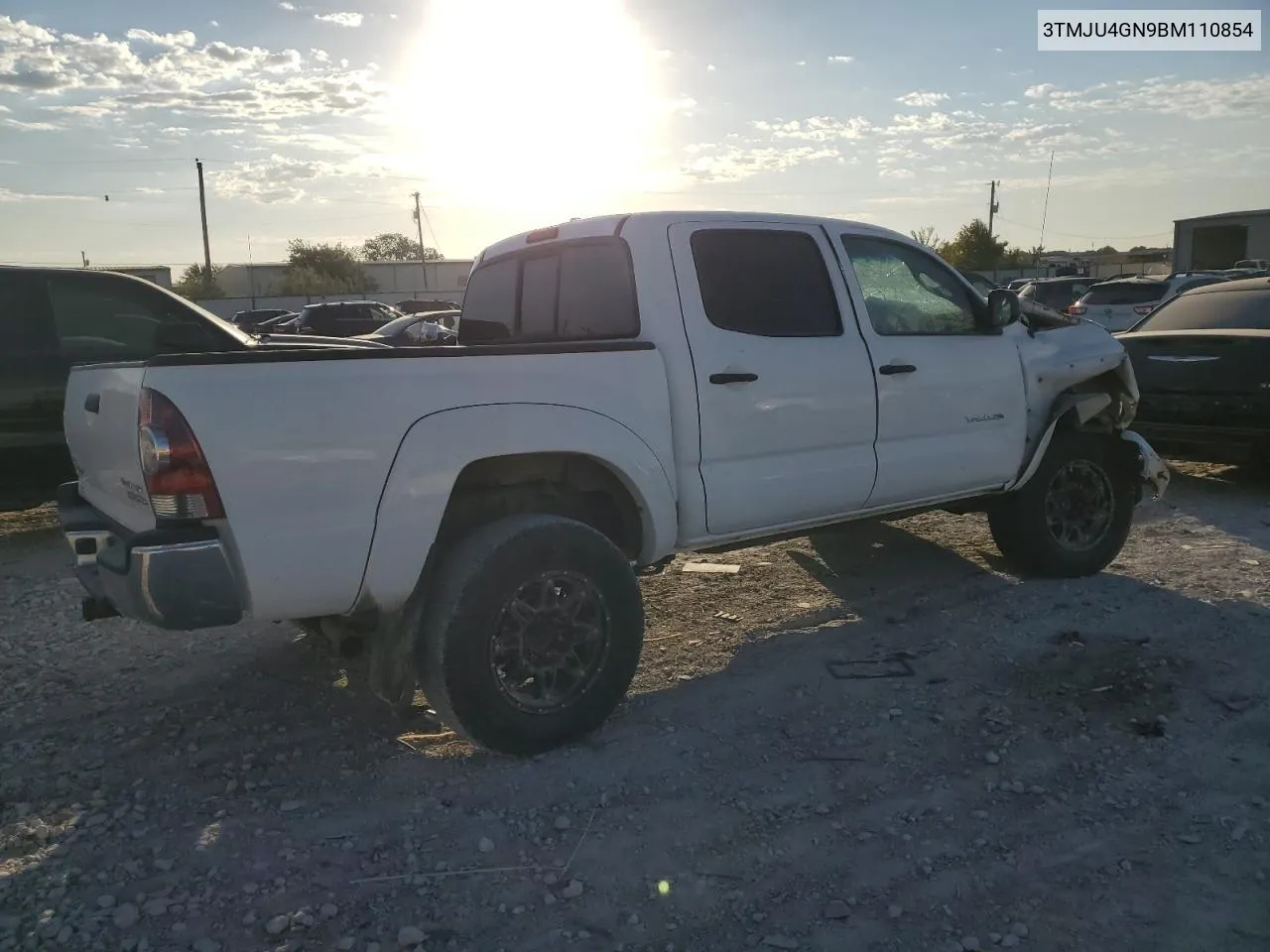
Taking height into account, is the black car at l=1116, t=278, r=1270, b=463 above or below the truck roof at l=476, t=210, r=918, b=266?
below

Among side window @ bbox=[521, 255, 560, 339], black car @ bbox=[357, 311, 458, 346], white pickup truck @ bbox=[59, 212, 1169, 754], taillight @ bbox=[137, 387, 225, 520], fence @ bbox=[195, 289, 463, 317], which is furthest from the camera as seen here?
fence @ bbox=[195, 289, 463, 317]

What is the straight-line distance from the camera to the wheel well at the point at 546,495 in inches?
148

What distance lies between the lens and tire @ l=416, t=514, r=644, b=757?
350 cm

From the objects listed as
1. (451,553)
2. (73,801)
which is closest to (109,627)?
(73,801)

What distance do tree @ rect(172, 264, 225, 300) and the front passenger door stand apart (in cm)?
4386

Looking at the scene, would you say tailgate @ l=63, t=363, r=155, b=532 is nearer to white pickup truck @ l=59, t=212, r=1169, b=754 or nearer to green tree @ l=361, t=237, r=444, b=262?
white pickup truck @ l=59, t=212, r=1169, b=754

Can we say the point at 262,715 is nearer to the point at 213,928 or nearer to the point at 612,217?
the point at 213,928

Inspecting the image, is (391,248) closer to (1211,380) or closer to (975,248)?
(975,248)

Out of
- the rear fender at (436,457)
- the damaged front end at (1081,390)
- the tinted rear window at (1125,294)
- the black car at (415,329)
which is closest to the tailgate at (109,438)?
the rear fender at (436,457)

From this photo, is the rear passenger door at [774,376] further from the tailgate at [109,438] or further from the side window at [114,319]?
the side window at [114,319]

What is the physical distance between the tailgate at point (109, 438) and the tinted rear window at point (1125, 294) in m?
17.0

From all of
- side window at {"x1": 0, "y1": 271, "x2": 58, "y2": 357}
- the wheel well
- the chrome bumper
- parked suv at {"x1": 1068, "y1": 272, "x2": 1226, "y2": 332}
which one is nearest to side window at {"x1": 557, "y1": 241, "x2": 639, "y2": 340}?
the wheel well

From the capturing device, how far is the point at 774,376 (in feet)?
14.3

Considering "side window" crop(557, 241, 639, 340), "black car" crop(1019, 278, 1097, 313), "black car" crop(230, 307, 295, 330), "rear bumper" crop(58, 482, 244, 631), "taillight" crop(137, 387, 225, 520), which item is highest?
"black car" crop(230, 307, 295, 330)
